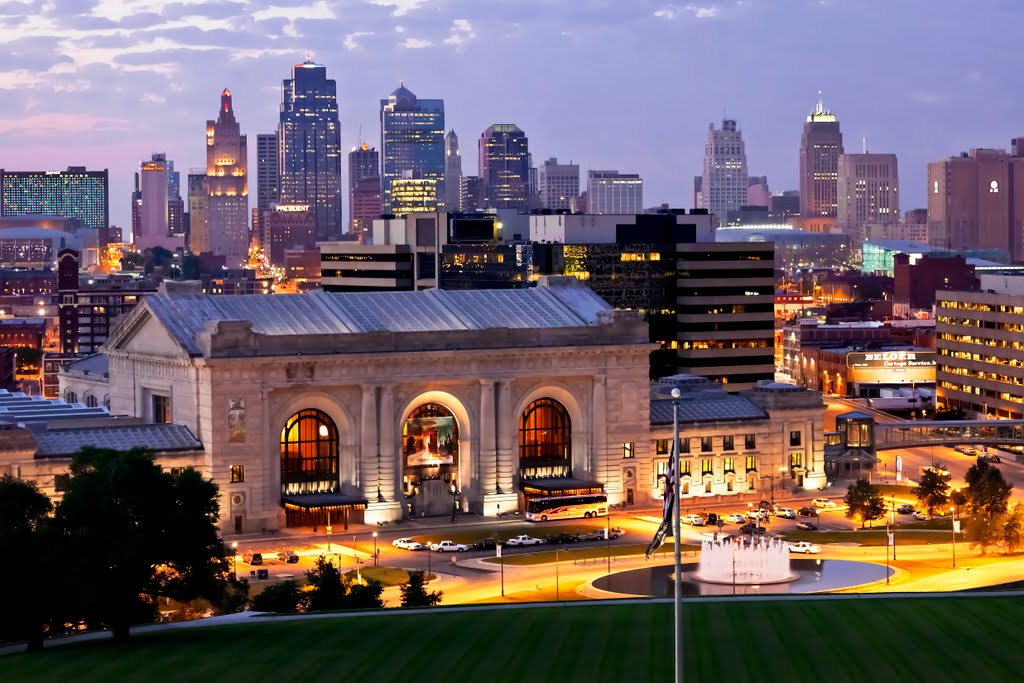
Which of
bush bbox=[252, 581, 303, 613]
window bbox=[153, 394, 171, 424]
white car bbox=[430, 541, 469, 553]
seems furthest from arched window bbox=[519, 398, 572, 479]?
bush bbox=[252, 581, 303, 613]

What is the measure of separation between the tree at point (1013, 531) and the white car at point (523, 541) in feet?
Answer: 103

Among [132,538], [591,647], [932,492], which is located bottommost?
[591,647]

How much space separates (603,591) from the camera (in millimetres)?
122125

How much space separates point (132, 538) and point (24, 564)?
4.75m

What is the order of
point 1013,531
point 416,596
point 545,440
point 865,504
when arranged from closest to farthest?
point 416,596 → point 1013,531 → point 865,504 → point 545,440

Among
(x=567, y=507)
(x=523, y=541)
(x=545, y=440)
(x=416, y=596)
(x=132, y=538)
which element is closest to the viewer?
(x=132, y=538)

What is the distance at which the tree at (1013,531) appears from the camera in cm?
13688

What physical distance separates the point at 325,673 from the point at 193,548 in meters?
16.0

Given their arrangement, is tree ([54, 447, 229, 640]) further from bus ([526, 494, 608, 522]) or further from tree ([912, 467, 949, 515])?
tree ([912, 467, 949, 515])

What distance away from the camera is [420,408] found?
160 m

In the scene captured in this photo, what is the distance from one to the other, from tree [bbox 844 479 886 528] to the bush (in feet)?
190

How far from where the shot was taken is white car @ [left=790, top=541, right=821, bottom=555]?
456ft

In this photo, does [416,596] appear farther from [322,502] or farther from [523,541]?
[322,502]

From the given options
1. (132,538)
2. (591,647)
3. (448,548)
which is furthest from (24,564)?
(448,548)
